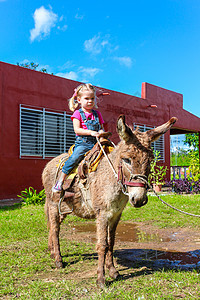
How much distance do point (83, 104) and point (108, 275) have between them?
7.67ft

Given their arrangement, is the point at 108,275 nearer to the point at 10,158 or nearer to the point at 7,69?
the point at 10,158

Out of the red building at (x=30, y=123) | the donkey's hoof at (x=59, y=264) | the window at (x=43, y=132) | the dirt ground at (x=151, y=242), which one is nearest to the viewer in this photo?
the donkey's hoof at (x=59, y=264)

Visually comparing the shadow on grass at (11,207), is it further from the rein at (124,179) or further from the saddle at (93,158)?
the rein at (124,179)

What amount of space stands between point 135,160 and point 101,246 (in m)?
1.13

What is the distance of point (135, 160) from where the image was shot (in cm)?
322

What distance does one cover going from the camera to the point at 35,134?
A: 11.6 metres

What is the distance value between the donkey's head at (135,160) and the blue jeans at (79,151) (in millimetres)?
856

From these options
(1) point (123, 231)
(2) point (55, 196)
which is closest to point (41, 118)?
(1) point (123, 231)

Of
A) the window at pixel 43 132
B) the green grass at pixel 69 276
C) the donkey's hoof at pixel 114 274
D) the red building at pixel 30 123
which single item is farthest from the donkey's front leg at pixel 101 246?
the window at pixel 43 132

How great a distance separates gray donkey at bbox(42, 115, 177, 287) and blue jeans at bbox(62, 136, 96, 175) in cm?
20

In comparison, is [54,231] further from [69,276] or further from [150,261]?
[150,261]

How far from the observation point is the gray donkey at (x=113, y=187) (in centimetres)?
318

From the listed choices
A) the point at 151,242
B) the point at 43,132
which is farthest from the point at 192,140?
the point at 151,242

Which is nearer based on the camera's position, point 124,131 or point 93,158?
point 124,131
